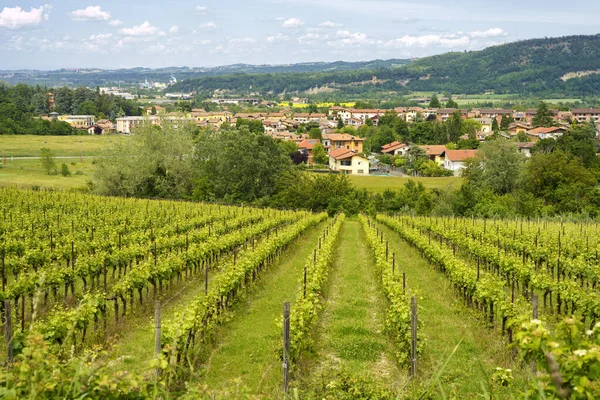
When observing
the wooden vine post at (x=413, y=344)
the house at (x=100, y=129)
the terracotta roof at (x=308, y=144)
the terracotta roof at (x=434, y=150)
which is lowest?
the terracotta roof at (x=434, y=150)

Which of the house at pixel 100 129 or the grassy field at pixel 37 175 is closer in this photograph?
the grassy field at pixel 37 175

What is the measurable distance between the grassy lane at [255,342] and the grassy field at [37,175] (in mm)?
36912

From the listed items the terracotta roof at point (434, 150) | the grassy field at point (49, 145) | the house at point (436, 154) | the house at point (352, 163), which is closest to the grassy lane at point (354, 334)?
the grassy field at point (49, 145)

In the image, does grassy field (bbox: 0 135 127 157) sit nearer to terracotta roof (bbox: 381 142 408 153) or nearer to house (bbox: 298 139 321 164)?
house (bbox: 298 139 321 164)

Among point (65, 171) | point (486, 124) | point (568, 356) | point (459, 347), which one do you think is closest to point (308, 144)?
point (65, 171)

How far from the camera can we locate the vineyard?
146 inches

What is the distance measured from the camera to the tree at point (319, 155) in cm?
8532

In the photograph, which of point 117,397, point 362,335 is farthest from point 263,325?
point 117,397

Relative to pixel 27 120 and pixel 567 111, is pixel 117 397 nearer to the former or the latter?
pixel 27 120

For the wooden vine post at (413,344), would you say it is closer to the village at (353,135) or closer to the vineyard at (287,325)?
the vineyard at (287,325)

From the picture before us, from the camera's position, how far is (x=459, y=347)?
1037cm

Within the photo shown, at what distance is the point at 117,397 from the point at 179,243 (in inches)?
580

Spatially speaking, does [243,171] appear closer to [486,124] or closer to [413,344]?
[413,344]

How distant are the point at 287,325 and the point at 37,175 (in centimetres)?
5565
